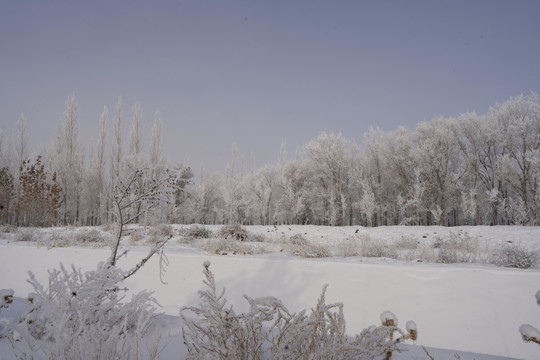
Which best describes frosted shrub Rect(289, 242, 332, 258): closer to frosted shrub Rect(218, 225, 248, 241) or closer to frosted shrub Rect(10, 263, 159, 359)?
frosted shrub Rect(218, 225, 248, 241)

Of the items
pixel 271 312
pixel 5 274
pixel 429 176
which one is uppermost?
pixel 429 176

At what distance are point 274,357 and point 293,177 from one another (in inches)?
1111

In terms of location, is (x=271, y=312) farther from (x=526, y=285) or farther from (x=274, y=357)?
(x=526, y=285)

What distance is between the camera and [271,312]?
5.13ft

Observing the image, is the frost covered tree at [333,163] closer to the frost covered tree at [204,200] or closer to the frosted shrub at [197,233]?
the frost covered tree at [204,200]

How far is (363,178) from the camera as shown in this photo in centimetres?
2652

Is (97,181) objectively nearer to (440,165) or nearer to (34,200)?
(34,200)

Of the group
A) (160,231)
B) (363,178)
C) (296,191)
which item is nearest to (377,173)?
(363,178)

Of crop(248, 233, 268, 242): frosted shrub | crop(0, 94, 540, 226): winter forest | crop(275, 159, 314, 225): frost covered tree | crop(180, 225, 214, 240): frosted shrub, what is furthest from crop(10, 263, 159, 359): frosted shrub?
crop(275, 159, 314, 225): frost covered tree

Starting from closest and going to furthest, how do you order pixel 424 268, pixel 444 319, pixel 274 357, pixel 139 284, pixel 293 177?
1. pixel 274 357
2. pixel 444 319
3. pixel 424 268
4. pixel 139 284
5. pixel 293 177

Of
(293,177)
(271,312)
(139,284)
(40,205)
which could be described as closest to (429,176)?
(293,177)

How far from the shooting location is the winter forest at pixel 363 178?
66.6 feet

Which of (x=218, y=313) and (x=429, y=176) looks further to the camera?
(x=429, y=176)

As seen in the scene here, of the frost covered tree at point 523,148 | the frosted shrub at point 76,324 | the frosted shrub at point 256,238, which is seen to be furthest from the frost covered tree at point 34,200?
the frost covered tree at point 523,148
